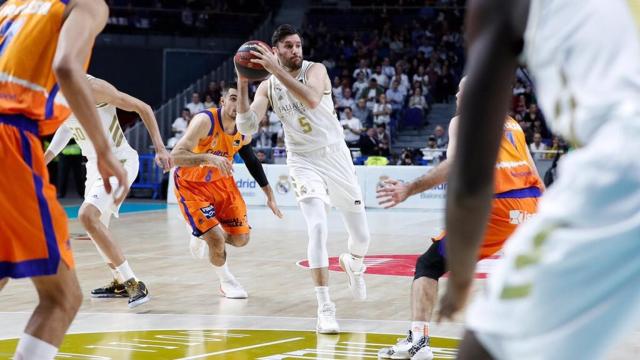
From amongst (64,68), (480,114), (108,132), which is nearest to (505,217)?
(64,68)

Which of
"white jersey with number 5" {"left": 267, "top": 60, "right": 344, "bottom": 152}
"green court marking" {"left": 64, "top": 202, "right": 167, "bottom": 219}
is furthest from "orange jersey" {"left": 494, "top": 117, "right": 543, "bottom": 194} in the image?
"green court marking" {"left": 64, "top": 202, "right": 167, "bottom": 219}

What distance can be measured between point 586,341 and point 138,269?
27.8 ft

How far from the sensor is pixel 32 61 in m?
3.75

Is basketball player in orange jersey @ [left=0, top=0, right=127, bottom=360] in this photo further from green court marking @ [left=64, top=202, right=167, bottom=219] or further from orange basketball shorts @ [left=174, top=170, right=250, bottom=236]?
green court marking @ [left=64, top=202, right=167, bottom=219]

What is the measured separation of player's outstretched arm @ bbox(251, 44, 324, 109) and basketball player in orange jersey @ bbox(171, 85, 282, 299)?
1.44 meters

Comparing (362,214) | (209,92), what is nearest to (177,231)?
(362,214)

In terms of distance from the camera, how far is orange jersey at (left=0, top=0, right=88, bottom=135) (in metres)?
3.72

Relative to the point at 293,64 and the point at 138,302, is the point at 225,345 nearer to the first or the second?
the point at 138,302

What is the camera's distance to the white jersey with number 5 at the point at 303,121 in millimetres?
7266

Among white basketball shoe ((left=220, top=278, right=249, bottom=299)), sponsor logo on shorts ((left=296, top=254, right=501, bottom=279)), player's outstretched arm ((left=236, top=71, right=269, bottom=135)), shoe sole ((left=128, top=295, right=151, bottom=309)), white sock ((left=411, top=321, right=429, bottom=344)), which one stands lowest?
sponsor logo on shorts ((left=296, top=254, right=501, bottom=279))

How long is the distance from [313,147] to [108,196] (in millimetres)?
1782

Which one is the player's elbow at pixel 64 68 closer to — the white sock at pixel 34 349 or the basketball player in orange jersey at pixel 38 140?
the basketball player in orange jersey at pixel 38 140

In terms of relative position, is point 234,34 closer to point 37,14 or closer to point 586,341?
point 37,14

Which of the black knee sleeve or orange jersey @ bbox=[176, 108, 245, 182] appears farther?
orange jersey @ bbox=[176, 108, 245, 182]
